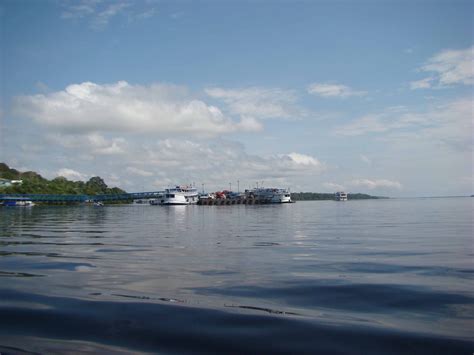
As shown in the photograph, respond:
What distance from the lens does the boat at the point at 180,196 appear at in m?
135

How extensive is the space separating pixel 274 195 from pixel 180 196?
114ft

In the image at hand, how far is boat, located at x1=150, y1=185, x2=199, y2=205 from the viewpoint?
135 metres

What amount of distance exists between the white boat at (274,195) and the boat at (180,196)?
24.5 m

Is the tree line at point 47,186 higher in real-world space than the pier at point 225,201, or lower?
higher

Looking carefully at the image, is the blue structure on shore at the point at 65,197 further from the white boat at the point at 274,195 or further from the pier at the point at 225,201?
the white boat at the point at 274,195

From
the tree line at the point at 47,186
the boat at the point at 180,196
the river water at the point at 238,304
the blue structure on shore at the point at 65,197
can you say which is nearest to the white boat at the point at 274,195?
the boat at the point at 180,196

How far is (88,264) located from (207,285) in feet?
15.7

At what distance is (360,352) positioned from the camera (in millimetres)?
4676

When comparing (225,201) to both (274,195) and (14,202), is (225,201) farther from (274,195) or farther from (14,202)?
(14,202)

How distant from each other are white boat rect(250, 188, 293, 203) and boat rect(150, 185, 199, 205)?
24.5 m

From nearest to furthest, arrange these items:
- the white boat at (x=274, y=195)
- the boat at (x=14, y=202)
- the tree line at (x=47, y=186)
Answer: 1. the boat at (x=14, y=202)
2. the tree line at (x=47, y=186)
3. the white boat at (x=274, y=195)

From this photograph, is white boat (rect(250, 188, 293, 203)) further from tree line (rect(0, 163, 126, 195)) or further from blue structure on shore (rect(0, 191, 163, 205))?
tree line (rect(0, 163, 126, 195))

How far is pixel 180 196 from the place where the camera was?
452 feet

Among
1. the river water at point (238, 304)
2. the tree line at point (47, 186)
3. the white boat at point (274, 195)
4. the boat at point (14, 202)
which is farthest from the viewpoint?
the white boat at point (274, 195)
